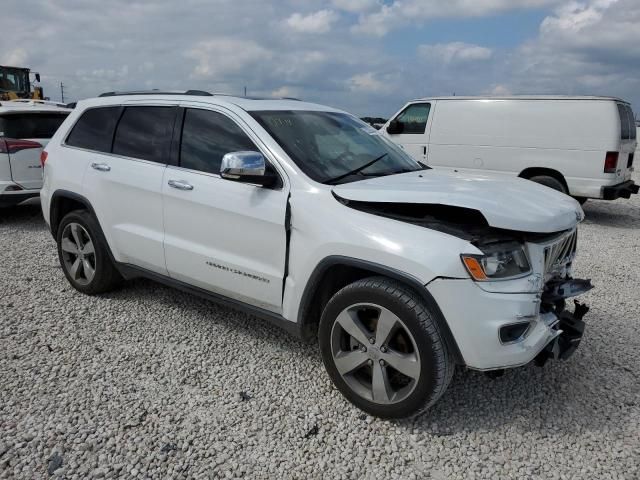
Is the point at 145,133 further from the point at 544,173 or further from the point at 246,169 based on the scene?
the point at 544,173

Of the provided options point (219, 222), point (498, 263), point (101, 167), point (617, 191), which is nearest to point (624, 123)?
point (617, 191)

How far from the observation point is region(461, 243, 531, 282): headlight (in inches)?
95.7

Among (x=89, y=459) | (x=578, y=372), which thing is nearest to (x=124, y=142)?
(x=89, y=459)

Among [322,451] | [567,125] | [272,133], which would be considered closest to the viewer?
[322,451]

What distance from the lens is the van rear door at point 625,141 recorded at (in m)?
8.19

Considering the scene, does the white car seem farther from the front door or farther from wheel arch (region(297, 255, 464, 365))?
wheel arch (region(297, 255, 464, 365))

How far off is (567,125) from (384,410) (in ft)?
24.0

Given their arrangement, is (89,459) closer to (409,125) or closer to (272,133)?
(272,133)

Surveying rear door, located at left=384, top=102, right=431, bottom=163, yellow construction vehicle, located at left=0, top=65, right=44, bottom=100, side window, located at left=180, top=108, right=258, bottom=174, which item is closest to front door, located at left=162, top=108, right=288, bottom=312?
side window, located at left=180, top=108, right=258, bottom=174

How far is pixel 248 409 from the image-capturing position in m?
2.92

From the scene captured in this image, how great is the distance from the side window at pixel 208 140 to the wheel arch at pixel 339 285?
3.16 ft

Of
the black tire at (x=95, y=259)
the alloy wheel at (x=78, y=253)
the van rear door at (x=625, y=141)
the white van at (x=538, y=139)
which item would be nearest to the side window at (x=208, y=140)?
the black tire at (x=95, y=259)

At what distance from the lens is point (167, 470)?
7.98ft

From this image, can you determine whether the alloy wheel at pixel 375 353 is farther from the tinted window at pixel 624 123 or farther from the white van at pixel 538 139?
the tinted window at pixel 624 123
